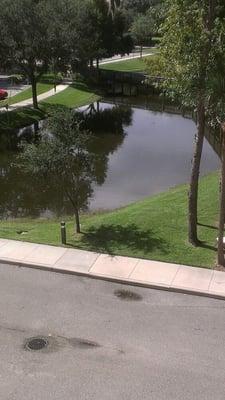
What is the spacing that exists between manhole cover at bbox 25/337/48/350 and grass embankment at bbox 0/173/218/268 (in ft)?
15.0

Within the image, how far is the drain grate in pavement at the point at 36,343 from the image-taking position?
10.1m

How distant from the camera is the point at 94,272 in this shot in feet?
43.7

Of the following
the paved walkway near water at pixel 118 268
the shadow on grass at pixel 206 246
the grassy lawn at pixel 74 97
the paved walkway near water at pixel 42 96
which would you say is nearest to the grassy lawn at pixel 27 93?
the paved walkway near water at pixel 42 96

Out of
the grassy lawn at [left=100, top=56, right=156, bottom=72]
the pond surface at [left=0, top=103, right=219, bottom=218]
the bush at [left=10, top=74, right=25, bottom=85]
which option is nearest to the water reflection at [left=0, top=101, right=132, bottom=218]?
the pond surface at [left=0, top=103, right=219, bottom=218]

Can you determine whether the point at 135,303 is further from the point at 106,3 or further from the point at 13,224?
the point at 106,3

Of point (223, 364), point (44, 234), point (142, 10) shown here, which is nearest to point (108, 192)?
point (44, 234)

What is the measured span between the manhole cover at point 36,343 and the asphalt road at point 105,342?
13 cm

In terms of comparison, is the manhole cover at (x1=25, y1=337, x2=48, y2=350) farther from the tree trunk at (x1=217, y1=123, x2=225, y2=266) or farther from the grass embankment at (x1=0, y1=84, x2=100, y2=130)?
the grass embankment at (x1=0, y1=84, x2=100, y2=130)

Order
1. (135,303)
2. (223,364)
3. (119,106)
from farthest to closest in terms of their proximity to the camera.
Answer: (119,106), (135,303), (223,364)

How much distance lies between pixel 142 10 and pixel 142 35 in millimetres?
39196

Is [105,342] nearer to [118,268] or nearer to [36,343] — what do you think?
[36,343]

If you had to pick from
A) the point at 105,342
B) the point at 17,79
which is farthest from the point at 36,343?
the point at 17,79

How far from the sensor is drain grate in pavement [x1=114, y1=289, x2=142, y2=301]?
1209cm

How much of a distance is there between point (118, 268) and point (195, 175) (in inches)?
A: 131
